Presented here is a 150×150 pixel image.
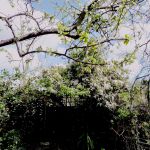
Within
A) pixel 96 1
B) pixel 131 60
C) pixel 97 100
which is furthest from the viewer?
pixel 97 100

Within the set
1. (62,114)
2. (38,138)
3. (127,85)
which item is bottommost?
(38,138)

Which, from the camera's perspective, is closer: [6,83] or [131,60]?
[131,60]

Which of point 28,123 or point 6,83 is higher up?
point 6,83

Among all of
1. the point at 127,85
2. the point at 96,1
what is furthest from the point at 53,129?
the point at 96,1

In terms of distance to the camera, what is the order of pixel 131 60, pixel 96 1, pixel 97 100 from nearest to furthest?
pixel 131 60 < pixel 96 1 < pixel 97 100

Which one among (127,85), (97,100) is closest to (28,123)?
(97,100)

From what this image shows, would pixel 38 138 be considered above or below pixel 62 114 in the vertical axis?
below

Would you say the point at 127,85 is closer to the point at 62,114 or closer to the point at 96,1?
the point at 62,114

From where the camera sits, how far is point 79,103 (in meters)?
14.4

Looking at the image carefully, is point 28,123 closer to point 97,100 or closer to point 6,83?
point 6,83

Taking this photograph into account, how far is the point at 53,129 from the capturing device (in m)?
14.5

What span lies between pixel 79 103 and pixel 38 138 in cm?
198

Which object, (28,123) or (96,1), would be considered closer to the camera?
(96,1)

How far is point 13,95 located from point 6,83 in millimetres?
541
